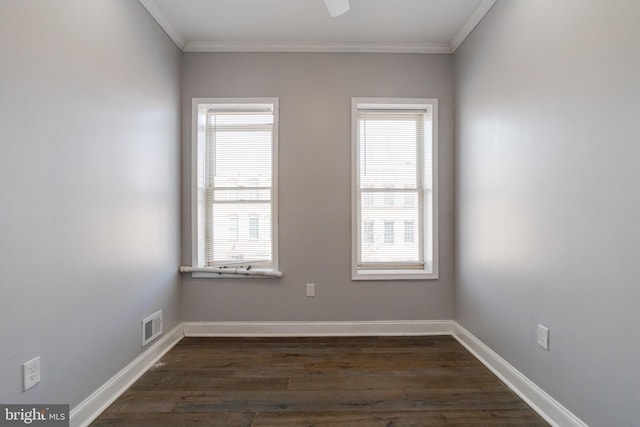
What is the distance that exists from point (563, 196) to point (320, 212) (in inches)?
71.0

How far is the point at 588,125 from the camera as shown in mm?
1449

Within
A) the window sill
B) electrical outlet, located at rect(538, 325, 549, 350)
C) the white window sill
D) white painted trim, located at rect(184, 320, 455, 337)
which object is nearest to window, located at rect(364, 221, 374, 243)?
the white window sill

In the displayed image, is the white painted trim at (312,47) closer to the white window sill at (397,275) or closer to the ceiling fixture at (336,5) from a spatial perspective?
the ceiling fixture at (336,5)

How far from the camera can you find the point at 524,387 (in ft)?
6.22

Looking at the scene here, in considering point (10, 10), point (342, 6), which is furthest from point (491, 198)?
point (10, 10)

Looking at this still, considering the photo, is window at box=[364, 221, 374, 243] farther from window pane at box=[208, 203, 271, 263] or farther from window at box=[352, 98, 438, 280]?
window pane at box=[208, 203, 271, 263]

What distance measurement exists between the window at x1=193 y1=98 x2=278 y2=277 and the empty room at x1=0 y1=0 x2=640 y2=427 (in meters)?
0.02

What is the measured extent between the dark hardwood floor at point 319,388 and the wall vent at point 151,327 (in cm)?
21

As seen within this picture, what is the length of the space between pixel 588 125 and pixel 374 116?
1809 mm

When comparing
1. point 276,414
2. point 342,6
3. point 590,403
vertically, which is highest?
point 342,6

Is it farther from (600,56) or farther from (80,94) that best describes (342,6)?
(80,94)

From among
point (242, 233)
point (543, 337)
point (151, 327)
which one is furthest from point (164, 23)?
point (543, 337)

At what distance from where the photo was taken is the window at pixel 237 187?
117 inches

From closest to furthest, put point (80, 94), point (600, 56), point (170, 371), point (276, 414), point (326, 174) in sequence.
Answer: point (600, 56) → point (80, 94) → point (276, 414) → point (170, 371) → point (326, 174)
